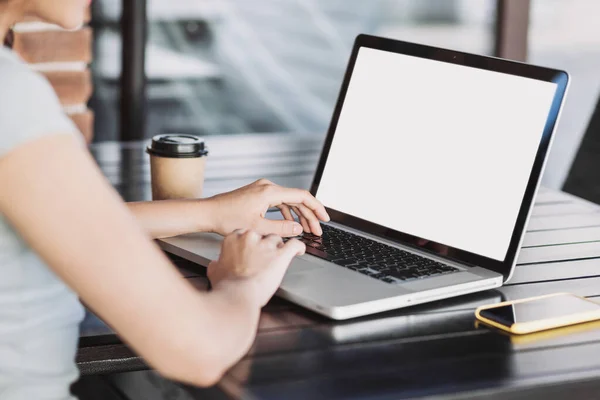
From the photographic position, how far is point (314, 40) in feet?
12.0

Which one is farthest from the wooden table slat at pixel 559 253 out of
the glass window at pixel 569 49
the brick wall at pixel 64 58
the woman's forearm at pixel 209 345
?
the glass window at pixel 569 49

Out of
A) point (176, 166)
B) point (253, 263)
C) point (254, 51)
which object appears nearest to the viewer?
point (253, 263)

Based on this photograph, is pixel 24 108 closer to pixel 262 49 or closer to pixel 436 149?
pixel 436 149

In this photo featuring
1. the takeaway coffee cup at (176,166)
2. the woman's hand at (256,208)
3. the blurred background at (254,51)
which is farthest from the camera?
the blurred background at (254,51)

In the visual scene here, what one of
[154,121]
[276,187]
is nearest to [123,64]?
[154,121]

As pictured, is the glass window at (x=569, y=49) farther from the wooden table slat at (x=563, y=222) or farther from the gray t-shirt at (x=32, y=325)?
the gray t-shirt at (x=32, y=325)

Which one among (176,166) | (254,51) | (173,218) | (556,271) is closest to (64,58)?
(254,51)

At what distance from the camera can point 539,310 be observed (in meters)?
1.13

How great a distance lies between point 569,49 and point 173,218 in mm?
3262

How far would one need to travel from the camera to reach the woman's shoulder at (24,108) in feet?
2.69

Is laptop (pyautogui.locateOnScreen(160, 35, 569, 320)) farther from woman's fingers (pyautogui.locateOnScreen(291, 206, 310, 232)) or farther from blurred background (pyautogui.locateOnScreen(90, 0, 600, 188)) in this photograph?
blurred background (pyautogui.locateOnScreen(90, 0, 600, 188))

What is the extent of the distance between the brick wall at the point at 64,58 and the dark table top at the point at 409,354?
1.77 metres

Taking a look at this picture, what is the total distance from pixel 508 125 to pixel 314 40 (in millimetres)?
2416

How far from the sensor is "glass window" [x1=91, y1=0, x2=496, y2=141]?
11.3 ft
